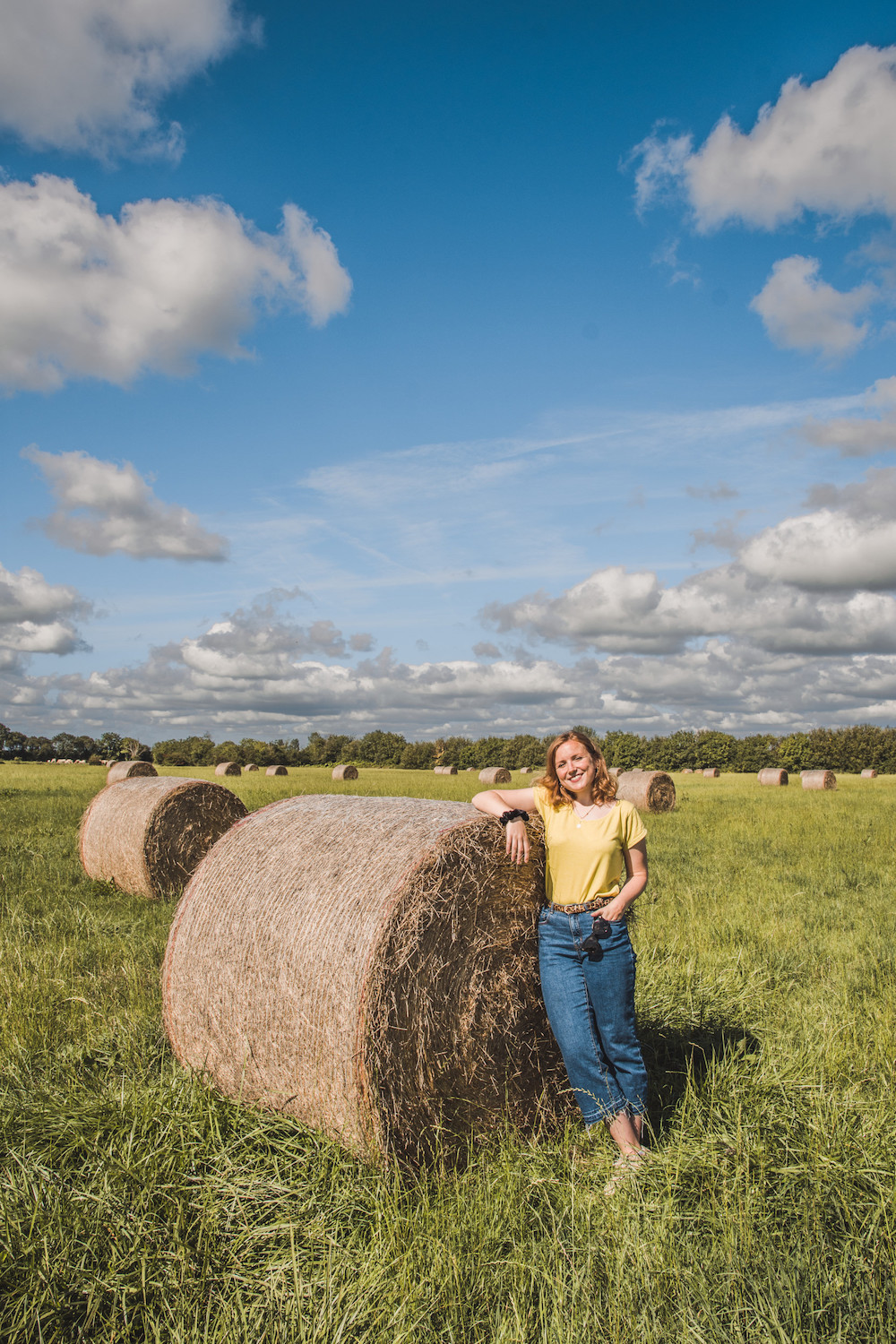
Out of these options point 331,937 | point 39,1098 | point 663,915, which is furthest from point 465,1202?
point 663,915

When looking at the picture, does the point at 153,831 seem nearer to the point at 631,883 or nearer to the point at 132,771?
the point at 631,883

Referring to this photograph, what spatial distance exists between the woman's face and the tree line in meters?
79.3

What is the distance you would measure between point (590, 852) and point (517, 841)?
1.42 ft

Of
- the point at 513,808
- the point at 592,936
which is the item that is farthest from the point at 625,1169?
the point at 513,808

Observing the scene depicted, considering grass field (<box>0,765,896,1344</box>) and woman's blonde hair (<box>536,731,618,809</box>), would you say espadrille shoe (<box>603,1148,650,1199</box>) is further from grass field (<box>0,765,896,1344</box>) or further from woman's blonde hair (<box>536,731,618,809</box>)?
woman's blonde hair (<box>536,731,618,809</box>)

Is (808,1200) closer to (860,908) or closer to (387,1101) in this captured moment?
(387,1101)

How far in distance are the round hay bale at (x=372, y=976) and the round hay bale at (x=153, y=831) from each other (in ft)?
19.8

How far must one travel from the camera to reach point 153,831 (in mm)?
10734

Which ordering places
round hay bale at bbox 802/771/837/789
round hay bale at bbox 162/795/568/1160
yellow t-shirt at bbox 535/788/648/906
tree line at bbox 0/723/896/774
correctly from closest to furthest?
round hay bale at bbox 162/795/568/1160
yellow t-shirt at bbox 535/788/648/906
round hay bale at bbox 802/771/837/789
tree line at bbox 0/723/896/774

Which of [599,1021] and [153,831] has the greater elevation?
[153,831]

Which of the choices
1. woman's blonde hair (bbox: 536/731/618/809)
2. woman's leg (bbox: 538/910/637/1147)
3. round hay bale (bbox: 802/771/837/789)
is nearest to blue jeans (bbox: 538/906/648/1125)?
woman's leg (bbox: 538/910/637/1147)

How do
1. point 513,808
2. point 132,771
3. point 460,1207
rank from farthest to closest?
point 132,771 < point 513,808 < point 460,1207

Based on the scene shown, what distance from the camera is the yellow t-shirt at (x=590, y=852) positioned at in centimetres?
434

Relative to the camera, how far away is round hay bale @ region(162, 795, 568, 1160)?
159 inches
